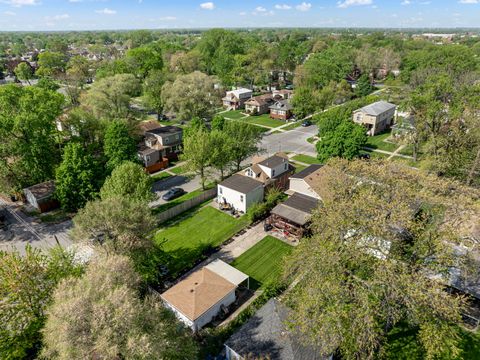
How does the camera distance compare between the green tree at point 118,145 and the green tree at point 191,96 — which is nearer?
the green tree at point 118,145

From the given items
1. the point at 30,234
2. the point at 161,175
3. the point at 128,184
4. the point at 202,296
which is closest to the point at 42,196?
the point at 30,234

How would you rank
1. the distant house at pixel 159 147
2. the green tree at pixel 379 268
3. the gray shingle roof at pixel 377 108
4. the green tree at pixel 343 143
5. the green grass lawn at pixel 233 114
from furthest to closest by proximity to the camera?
the green grass lawn at pixel 233 114, the gray shingle roof at pixel 377 108, the distant house at pixel 159 147, the green tree at pixel 343 143, the green tree at pixel 379 268

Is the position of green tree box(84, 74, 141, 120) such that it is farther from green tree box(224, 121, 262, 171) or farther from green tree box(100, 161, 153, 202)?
green tree box(100, 161, 153, 202)

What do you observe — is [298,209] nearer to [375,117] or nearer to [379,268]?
[379,268]

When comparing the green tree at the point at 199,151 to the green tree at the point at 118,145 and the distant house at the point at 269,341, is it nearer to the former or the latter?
the green tree at the point at 118,145

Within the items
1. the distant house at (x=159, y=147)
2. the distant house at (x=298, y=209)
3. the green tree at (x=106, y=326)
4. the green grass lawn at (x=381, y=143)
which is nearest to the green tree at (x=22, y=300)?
the green tree at (x=106, y=326)

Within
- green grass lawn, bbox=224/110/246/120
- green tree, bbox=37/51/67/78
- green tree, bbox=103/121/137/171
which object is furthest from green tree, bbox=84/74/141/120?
green tree, bbox=37/51/67/78
